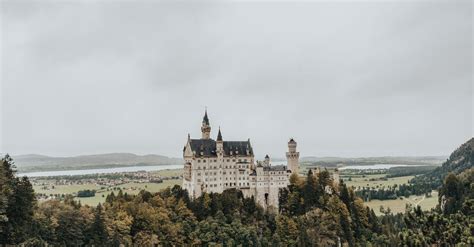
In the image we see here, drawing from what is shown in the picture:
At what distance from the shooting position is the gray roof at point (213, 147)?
11512cm

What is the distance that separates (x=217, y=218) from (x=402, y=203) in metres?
99.2

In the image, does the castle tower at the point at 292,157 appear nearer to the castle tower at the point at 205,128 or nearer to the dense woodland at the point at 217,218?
the dense woodland at the point at 217,218

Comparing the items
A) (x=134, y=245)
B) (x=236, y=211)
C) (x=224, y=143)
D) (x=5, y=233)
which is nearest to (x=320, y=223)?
(x=236, y=211)

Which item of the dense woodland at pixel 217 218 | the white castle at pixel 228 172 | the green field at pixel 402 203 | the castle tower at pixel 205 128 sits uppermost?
the castle tower at pixel 205 128

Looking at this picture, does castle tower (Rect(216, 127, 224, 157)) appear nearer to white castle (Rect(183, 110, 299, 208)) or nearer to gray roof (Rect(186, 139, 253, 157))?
white castle (Rect(183, 110, 299, 208))

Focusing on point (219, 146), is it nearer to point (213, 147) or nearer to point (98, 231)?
point (213, 147)

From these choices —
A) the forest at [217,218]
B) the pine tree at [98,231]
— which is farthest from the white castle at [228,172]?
the pine tree at [98,231]

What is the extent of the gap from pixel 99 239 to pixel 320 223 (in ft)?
174

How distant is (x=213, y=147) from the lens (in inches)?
4606

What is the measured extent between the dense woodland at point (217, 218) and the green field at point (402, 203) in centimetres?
3322

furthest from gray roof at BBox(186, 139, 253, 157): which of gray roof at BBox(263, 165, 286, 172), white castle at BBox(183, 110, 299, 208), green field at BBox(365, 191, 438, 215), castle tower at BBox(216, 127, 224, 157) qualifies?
green field at BBox(365, 191, 438, 215)

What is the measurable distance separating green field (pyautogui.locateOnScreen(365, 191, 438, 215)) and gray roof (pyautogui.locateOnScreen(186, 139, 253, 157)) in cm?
6555

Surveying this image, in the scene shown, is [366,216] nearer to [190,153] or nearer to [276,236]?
[276,236]

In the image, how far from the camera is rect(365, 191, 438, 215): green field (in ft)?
528
